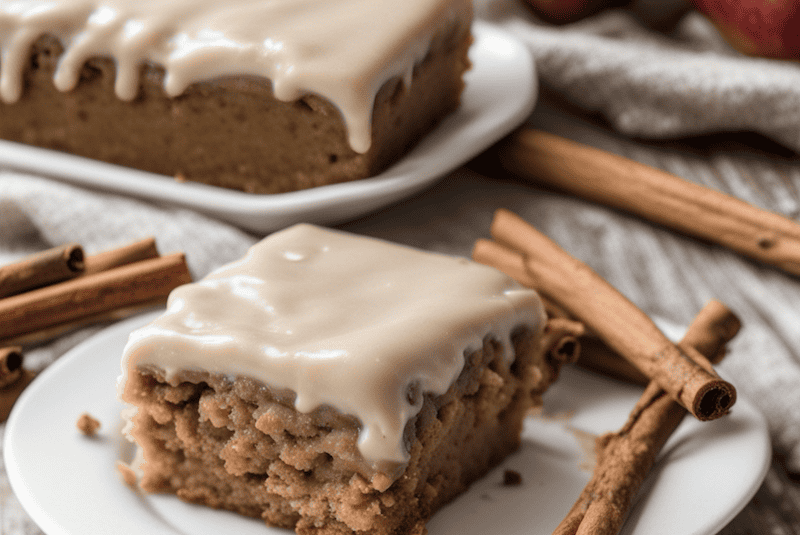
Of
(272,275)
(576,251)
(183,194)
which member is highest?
(272,275)

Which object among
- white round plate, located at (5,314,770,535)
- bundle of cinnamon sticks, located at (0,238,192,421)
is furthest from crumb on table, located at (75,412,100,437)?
bundle of cinnamon sticks, located at (0,238,192,421)

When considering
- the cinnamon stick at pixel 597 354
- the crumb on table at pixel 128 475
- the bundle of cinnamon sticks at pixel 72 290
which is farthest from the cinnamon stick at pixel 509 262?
the crumb on table at pixel 128 475

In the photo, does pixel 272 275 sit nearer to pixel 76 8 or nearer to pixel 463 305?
pixel 463 305

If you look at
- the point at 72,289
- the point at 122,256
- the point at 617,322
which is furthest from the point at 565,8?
the point at 72,289

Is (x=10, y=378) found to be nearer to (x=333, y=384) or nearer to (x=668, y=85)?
(x=333, y=384)

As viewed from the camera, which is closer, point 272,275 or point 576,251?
point 272,275

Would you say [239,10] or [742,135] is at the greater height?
[239,10]

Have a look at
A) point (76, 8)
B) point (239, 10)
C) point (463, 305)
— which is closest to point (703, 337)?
point (463, 305)
